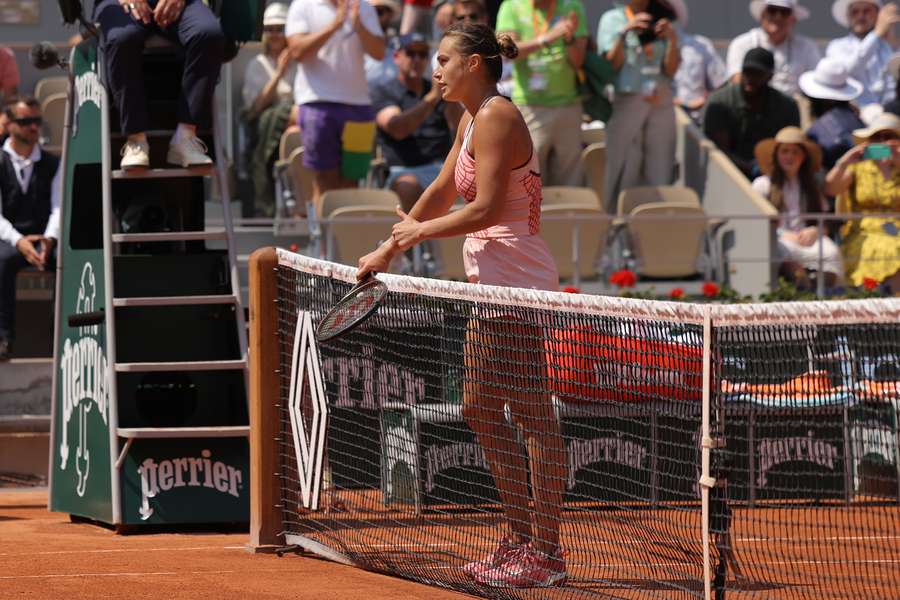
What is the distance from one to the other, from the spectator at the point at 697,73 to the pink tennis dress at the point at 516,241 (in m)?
10.3

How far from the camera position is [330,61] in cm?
1286

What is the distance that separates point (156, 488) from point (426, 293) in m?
2.58

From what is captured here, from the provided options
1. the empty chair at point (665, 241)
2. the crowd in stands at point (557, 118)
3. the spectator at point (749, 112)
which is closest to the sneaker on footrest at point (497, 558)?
the crowd in stands at point (557, 118)

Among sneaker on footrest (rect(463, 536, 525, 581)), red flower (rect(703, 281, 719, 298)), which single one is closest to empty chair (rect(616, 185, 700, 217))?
red flower (rect(703, 281, 719, 298))

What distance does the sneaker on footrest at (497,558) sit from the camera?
627 cm

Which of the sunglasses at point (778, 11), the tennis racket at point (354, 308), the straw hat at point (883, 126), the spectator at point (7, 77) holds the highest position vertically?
the sunglasses at point (778, 11)

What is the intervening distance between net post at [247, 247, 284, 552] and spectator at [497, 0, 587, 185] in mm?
6166

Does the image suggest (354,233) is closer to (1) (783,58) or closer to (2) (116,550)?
(2) (116,550)

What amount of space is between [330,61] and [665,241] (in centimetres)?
299

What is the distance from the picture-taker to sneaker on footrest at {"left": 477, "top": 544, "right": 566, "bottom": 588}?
6.17m

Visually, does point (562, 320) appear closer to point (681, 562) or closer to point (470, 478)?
point (681, 562)

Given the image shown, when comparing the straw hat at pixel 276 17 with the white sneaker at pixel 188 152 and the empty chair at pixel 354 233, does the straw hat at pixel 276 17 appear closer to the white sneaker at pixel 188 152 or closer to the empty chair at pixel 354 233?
the empty chair at pixel 354 233

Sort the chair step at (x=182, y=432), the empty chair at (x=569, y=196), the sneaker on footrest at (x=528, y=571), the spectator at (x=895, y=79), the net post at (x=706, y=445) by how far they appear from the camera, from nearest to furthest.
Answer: the net post at (x=706, y=445), the sneaker on footrest at (x=528, y=571), the chair step at (x=182, y=432), the empty chair at (x=569, y=196), the spectator at (x=895, y=79)

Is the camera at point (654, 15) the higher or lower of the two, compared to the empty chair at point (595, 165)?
higher
